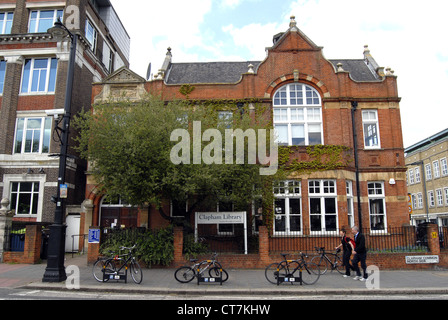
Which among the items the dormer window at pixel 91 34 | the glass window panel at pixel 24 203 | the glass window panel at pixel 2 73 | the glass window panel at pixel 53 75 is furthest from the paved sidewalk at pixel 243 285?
the dormer window at pixel 91 34

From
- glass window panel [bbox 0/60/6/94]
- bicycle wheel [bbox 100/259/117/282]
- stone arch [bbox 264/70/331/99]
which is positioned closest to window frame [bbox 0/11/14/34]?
glass window panel [bbox 0/60/6/94]

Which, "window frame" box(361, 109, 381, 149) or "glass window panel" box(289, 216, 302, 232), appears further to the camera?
"window frame" box(361, 109, 381, 149)

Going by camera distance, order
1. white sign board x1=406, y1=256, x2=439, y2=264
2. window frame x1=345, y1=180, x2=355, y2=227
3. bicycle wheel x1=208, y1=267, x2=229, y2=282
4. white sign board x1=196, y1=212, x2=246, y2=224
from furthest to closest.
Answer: window frame x1=345, y1=180, x2=355, y2=227, white sign board x1=196, y1=212, x2=246, y2=224, white sign board x1=406, y1=256, x2=439, y2=264, bicycle wheel x1=208, y1=267, x2=229, y2=282

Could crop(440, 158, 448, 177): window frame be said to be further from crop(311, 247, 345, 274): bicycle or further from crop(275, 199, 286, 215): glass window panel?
crop(311, 247, 345, 274): bicycle

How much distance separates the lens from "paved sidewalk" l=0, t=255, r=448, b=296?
1020 cm

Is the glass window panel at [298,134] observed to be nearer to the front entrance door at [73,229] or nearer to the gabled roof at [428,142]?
the front entrance door at [73,229]

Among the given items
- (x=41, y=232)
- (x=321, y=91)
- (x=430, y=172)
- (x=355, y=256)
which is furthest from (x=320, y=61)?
(x=430, y=172)

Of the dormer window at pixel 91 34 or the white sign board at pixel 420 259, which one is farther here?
the dormer window at pixel 91 34

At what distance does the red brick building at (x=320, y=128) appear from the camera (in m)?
17.4

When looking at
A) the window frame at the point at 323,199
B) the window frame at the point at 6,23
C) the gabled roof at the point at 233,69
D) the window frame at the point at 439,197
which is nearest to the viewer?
the window frame at the point at 323,199

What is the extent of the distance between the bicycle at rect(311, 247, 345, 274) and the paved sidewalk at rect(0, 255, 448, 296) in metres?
0.48

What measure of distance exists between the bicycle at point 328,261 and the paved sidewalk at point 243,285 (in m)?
0.48

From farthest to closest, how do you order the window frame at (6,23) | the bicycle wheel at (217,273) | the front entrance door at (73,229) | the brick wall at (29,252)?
1. the window frame at (6,23)
2. the front entrance door at (73,229)
3. the brick wall at (29,252)
4. the bicycle wheel at (217,273)

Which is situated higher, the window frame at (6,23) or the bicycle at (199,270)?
the window frame at (6,23)
